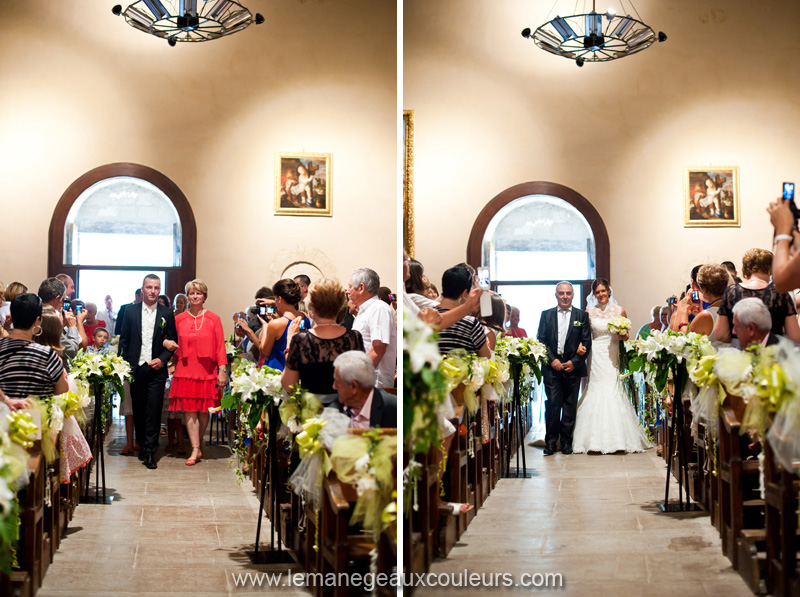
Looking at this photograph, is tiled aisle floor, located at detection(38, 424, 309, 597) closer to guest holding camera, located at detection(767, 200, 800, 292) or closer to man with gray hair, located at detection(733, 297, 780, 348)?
man with gray hair, located at detection(733, 297, 780, 348)

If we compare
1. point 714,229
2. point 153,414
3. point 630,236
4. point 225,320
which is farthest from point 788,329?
point 153,414

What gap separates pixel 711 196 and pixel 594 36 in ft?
2.33

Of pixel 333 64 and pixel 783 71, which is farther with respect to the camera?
pixel 333 64

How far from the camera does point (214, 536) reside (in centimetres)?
306

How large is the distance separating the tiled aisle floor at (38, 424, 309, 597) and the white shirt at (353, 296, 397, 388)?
2.47 ft

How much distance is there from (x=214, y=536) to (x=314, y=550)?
42 cm

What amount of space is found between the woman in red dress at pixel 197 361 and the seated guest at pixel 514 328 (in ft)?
3.85

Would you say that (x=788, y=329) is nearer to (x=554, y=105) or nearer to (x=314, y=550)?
(x=554, y=105)

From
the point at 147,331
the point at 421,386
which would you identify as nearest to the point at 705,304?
the point at 421,386

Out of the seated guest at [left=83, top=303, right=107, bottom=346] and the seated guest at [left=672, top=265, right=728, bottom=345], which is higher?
the seated guest at [left=672, top=265, right=728, bottom=345]

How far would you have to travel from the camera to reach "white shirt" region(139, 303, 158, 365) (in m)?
3.01

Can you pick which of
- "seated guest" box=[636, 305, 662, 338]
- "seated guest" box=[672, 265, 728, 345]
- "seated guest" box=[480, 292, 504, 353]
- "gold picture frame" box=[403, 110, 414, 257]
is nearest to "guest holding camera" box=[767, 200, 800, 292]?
"seated guest" box=[672, 265, 728, 345]

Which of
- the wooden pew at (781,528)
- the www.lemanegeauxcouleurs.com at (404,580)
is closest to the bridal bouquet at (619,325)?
the wooden pew at (781,528)

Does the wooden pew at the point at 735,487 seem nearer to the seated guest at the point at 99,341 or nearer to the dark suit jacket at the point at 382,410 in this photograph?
the dark suit jacket at the point at 382,410
